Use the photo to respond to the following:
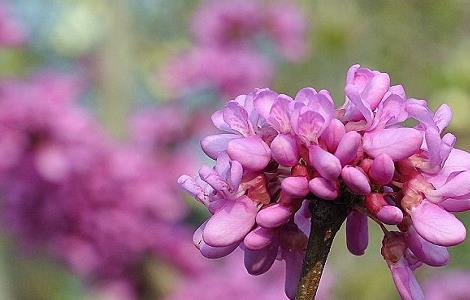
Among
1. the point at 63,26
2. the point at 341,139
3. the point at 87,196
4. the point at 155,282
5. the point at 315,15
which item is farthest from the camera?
the point at 315,15

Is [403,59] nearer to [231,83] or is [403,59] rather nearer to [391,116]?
[231,83]

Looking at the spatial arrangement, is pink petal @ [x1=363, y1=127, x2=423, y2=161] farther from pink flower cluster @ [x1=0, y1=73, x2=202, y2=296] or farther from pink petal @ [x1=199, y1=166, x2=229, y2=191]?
pink flower cluster @ [x1=0, y1=73, x2=202, y2=296]

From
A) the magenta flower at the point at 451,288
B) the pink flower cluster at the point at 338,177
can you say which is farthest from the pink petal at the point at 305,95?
the magenta flower at the point at 451,288

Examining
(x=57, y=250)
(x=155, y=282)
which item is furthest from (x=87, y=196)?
(x=155, y=282)

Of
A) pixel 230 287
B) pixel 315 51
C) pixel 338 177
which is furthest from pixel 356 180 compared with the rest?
pixel 315 51

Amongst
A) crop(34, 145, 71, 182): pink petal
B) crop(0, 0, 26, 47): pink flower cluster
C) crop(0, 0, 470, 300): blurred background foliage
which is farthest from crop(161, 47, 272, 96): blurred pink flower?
crop(34, 145, 71, 182): pink petal

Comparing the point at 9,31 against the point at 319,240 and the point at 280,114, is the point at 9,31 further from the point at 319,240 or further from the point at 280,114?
the point at 319,240

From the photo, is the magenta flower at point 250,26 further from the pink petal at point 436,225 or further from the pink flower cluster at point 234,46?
the pink petal at point 436,225
